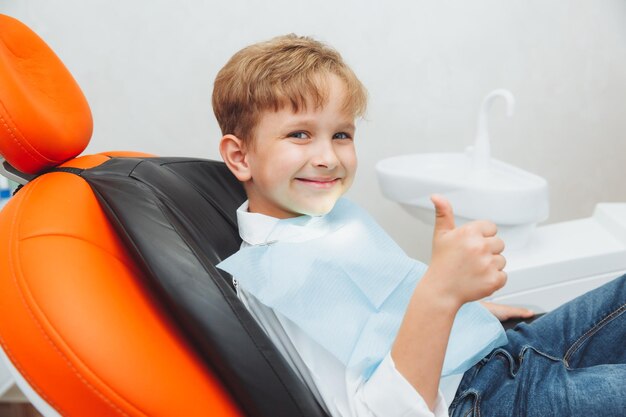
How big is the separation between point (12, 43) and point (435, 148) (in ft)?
5.75

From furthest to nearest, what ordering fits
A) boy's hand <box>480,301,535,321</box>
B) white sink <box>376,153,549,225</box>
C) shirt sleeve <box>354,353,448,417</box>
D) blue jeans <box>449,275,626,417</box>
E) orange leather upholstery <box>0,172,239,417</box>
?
white sink <box>376,153,549,225</box>
boy's hand <box>480,301,535,321</box>
blue jeans <box>449,275,626,417</box>
shirt sleeve <box>354,353,448,417</box>
orange leather upholstery <box>0,172,239,417</box>

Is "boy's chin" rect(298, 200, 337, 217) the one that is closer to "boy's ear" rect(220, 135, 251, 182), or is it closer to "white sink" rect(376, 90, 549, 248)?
"boy's ear" rect(220, 135, 251, 182)

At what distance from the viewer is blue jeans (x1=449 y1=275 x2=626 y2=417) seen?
866mm

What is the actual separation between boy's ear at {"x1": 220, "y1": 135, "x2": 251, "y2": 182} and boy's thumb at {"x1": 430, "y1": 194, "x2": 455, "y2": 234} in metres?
0.38

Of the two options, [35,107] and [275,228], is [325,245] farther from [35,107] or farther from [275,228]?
[35,107]

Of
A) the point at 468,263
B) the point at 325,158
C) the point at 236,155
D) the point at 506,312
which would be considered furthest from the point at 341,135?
the point at 506,312

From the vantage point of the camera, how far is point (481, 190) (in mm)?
1548

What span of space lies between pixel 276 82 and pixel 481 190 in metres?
0.85

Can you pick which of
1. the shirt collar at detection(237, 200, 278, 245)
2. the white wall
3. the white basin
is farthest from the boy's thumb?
the white wall

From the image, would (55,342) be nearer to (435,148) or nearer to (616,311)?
(616,311)

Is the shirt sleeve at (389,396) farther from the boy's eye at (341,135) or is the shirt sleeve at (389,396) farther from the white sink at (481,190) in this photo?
the white sink at (481,190)

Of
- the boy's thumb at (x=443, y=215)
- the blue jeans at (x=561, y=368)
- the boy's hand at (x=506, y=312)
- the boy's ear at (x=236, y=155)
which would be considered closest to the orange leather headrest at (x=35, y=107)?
the boy's ear at (x=236, y=155)

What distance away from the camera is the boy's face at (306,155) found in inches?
35.7

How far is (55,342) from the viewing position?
2.05ft
